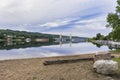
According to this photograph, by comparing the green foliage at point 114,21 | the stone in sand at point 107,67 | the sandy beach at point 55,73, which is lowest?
the sandy beach at point 55,73

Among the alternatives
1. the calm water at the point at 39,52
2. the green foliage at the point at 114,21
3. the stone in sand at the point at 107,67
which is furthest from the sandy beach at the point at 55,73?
the green foliage at the point at 114,21

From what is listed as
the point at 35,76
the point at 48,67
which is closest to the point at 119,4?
the point at 48,67

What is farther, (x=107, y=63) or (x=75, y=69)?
(x=75, y=69)

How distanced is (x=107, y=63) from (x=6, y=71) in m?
7.93

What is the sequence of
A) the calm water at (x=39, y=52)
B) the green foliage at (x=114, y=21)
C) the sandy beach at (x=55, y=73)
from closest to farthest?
1. the sandy beach at (x=55, y=73)
2. the calm water at (x=39, y=52)
3. the green foliage at (x=114, y=21)

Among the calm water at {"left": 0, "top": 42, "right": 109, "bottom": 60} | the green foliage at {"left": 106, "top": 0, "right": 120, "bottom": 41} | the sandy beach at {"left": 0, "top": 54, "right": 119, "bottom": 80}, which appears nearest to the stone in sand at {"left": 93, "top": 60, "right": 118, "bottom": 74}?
the sandy beach at {"left": 0, "top": 54, "right": 119, "bottom": 80}

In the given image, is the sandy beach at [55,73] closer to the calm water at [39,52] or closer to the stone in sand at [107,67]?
the stone in sand at [107,67]

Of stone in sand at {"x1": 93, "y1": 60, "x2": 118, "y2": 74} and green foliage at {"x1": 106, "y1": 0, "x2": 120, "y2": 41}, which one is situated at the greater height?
green foliage at {"x1": 106, "y1": 0, "x2": 120, "y2": 41}

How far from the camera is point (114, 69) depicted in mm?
16438

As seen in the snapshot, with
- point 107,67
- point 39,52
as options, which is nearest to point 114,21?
point 39,52

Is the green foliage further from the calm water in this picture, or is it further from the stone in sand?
the stone in sand

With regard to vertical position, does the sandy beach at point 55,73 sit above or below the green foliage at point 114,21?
below

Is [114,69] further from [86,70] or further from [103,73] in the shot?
[86,70]

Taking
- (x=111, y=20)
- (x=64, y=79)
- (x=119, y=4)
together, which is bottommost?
(x=64, y=79)
